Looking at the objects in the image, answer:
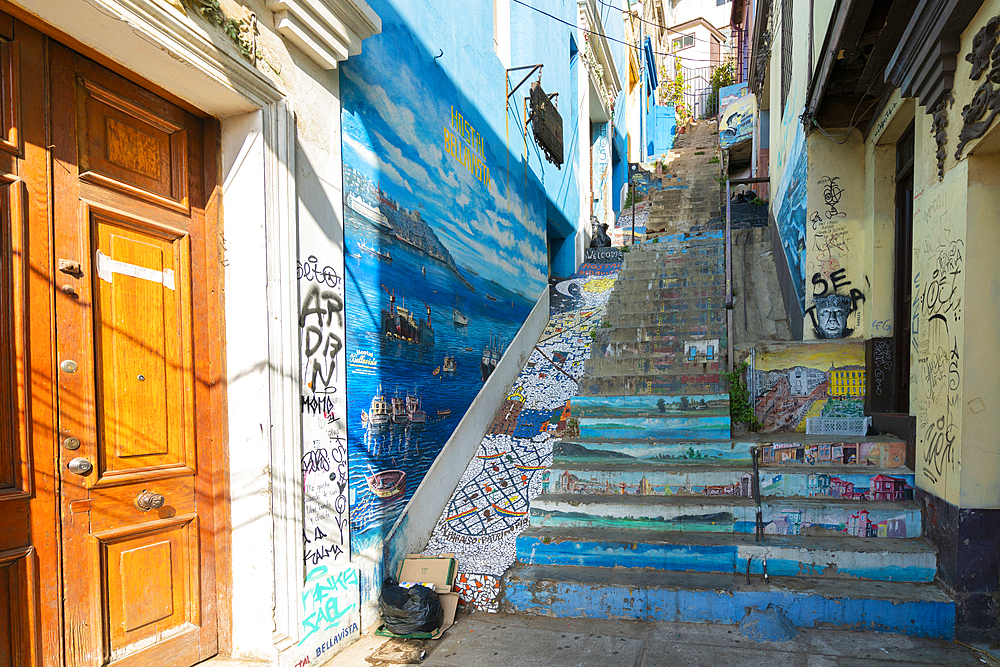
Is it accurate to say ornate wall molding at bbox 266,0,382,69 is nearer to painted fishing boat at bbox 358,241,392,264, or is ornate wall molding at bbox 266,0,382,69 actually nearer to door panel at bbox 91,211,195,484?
painted fishing boat at bbox 358,241,392,264

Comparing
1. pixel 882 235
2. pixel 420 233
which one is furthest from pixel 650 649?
pixel 882 235

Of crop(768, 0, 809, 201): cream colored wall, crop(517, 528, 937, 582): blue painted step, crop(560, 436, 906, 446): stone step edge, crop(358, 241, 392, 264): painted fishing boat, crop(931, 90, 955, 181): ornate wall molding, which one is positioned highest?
crop(768, 0, 809, 201): cream colored wall

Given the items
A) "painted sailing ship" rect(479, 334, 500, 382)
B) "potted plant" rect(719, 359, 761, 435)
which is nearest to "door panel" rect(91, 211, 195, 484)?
"painted sailing ship" rect(479, 334, 500, 382)

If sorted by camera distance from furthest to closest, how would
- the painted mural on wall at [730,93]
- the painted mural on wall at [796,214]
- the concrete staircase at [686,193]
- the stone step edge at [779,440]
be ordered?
the painted mural on wall at [730,93], the concrete staircase at [686,193], the painted mural on wall at [796,214], the stone step edge at [779,440]

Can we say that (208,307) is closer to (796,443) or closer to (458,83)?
(458,83)

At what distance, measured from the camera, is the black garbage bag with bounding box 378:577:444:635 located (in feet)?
12.7

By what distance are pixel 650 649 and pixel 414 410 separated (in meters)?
2.50

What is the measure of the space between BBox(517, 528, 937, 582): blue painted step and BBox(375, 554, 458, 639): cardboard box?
2.36 ft

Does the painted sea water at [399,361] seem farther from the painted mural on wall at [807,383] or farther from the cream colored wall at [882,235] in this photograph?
the cream colored wall at [882,235]

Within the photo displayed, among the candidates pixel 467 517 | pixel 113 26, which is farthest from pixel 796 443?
pixel 113 26

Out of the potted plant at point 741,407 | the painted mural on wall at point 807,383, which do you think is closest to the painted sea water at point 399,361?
the potted plant at point 741,407

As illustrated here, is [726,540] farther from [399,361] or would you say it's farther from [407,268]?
[407,268]

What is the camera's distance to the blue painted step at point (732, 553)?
404 centimetres

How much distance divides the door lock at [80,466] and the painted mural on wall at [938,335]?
4824 mm
